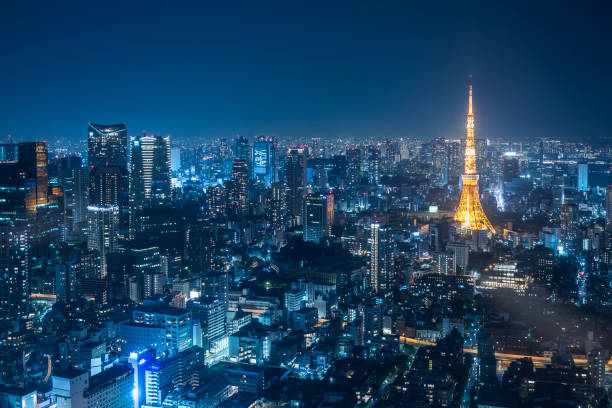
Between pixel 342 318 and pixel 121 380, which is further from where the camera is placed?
pixel 342 318

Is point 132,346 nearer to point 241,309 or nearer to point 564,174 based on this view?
point 241,309

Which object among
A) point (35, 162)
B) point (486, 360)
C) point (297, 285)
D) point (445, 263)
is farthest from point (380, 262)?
point (35, 162)

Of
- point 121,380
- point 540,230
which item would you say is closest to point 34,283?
point 121,380

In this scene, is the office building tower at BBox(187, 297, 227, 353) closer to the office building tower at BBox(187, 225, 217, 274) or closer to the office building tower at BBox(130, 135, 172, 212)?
the office building tower at BBox(187, 225, 217, 274)

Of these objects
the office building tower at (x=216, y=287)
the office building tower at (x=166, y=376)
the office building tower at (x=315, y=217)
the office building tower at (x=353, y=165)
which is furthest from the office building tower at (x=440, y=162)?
the office building tower at (x=166, y=376)

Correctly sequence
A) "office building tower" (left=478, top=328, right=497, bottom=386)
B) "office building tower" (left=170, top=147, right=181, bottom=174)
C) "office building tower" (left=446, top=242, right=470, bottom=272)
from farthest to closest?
"office building tower" (left=170, top=147, right=181, bottom=174) < "office building tower" (left=446, top=242, right=470, bottom=272) < "office building tower" (left=478, top=328, right=497, bottom=386)

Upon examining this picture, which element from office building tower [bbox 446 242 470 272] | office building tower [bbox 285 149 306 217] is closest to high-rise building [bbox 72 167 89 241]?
office building tower [bbox 285 149 306 217]

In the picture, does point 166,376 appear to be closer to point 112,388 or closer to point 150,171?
point 112,388
